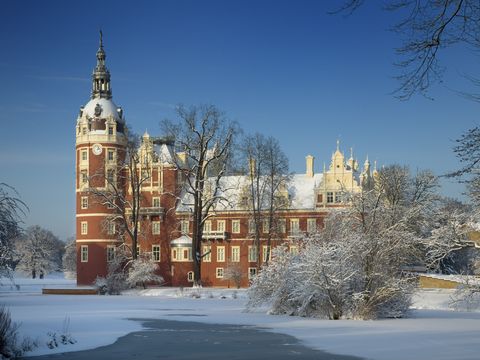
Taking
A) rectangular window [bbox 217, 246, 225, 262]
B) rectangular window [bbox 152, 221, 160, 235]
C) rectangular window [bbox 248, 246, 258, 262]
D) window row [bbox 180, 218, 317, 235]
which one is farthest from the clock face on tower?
rectangular window [bbox 248, 246, 258, 262]

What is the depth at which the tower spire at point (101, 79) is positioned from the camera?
2581 inches

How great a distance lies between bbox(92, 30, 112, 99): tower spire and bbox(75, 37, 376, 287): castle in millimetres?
123

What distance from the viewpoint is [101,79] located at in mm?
66250

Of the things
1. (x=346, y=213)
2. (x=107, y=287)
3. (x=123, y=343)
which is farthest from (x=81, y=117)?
(x=123, y=343)

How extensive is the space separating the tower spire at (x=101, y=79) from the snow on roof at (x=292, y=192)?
472 inches

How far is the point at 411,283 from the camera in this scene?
28938 mm

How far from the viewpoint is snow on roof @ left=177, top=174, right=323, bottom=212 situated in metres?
61.4

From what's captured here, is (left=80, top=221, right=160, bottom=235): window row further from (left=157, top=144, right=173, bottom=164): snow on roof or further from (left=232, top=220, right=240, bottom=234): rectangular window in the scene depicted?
(left=232, top=220, right=240, bottom=234): rectangular window

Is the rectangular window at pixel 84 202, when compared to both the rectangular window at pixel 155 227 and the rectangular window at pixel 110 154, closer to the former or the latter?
the rectangular window at pixel 110 154

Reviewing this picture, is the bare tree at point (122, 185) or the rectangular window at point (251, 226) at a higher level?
the bare tree at point (122, 185)

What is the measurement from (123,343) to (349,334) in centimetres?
701

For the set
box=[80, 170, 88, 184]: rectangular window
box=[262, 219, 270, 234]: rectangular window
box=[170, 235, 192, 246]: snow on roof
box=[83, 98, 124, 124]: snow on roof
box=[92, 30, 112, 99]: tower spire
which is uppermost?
box=[92, 30, 112, 99]: tower spire

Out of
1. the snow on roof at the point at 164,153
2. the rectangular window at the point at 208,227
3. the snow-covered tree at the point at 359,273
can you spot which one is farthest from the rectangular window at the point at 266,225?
the snow-covered tree at the point at 359,273

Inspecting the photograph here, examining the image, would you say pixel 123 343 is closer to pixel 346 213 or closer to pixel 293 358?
pixel 293 358
